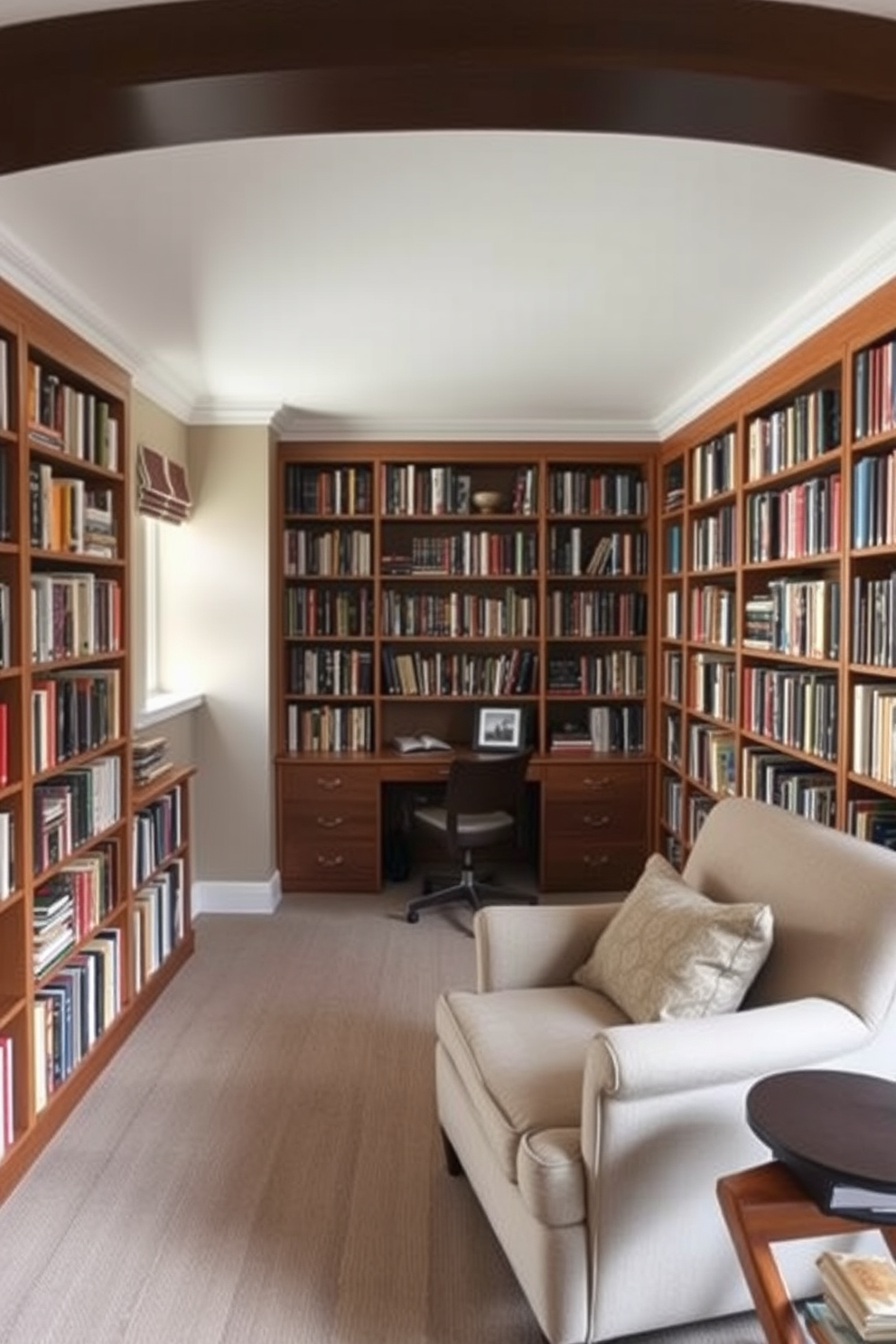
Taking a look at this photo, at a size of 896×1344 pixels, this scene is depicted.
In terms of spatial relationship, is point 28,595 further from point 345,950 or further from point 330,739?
point 330,739

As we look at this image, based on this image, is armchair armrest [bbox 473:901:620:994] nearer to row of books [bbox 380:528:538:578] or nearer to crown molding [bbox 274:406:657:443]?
row of books [bbox 380:528:538:578]

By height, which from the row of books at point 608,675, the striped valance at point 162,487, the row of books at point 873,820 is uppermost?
the striped valance at point 162,487

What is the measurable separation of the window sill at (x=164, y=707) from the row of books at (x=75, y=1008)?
83 cm

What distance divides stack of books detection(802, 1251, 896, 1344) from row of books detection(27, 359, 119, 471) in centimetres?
239

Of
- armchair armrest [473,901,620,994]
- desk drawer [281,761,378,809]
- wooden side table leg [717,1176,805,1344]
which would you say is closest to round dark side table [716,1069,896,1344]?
wooden side table leg [717,1176,805,1344]

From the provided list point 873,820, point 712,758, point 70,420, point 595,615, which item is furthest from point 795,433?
point 70,420

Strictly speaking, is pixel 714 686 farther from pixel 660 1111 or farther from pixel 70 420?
pixel 70 420

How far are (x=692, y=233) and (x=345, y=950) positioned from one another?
2875 mm

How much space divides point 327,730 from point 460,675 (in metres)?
0.72

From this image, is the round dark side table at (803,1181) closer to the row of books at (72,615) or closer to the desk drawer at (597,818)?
the row of books at (72,615)

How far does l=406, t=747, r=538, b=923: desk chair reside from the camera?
3908 mm

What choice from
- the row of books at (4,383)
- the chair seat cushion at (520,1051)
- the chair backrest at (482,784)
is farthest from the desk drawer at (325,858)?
the row of books at (4,383)

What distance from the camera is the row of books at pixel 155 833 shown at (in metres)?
3.14

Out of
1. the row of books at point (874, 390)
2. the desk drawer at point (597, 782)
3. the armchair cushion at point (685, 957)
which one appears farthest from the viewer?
the desk drawer at point (597, 782)
